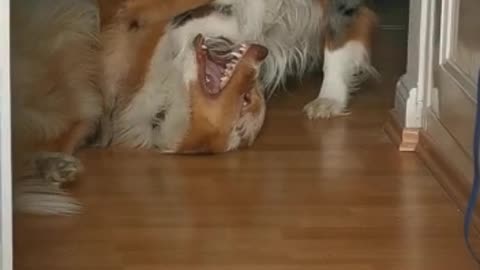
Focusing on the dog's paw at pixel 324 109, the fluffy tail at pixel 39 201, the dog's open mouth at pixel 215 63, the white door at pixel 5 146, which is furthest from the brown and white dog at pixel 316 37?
the white door at pixel 5 146

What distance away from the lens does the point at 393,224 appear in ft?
7.21

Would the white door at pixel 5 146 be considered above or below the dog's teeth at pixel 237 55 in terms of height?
above

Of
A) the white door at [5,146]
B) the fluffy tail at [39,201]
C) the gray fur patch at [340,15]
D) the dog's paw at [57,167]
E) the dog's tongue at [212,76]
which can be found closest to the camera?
the white door at [5,146]

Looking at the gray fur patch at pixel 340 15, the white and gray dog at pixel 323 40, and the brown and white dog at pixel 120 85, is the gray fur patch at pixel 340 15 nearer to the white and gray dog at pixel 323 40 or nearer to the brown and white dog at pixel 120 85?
the white and gray dog at pixel 323 40

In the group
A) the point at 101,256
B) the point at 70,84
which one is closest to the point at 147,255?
the point at 101,256

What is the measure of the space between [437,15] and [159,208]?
2.44 ft

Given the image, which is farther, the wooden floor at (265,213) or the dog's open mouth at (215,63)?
the dog's open mouth at (215,63)

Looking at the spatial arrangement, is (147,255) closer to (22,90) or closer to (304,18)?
(22,90)

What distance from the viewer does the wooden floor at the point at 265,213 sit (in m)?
2.02

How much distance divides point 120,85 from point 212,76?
0.75 feet

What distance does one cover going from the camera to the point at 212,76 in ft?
8.71

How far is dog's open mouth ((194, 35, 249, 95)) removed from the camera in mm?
2639

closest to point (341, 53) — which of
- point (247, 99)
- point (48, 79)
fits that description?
point (247, 99)

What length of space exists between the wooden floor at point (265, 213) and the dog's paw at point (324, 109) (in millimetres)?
79
